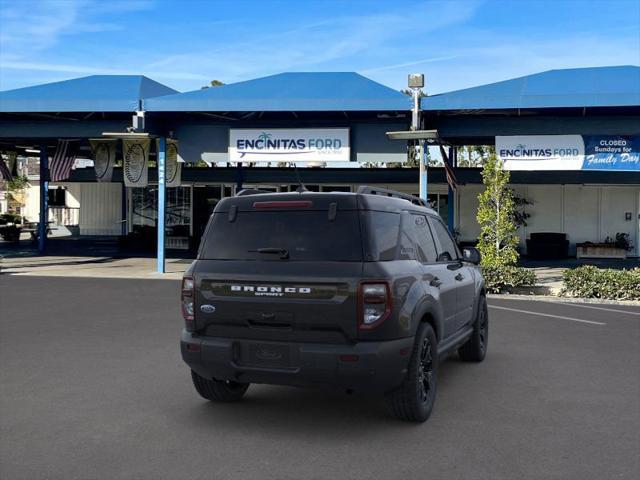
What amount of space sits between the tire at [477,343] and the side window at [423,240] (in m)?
1.66

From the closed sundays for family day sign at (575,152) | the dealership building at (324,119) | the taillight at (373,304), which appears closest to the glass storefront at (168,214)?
the dealership building at (324,119)

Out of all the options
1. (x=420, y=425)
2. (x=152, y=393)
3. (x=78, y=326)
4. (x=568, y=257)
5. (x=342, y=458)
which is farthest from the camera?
(x=568, y=257)

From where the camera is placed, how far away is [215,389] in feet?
19.1

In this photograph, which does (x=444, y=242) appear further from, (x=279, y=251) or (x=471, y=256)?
(x=279, y=251)

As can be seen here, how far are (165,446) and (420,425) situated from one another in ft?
6.73

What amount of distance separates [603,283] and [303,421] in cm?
1090

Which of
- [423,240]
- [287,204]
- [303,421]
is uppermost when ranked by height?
[287,204]

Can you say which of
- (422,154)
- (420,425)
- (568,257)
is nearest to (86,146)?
(422,154)

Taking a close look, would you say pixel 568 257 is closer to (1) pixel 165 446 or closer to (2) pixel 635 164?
(2) pixel 635 164

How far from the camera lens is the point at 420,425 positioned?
538 cm

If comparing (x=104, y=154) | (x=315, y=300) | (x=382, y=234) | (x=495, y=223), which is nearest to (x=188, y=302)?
(x=315, y=300)

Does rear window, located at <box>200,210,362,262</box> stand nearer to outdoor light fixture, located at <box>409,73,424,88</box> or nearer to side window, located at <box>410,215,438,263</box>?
side window, located at <box>410,215,438,263</box>

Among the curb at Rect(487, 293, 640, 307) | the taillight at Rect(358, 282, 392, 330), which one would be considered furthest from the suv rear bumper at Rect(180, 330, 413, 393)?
the curb at Rect(487, 293, 640, 307)

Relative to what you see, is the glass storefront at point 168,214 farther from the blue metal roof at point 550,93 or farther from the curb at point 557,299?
the curb at point 557,299
